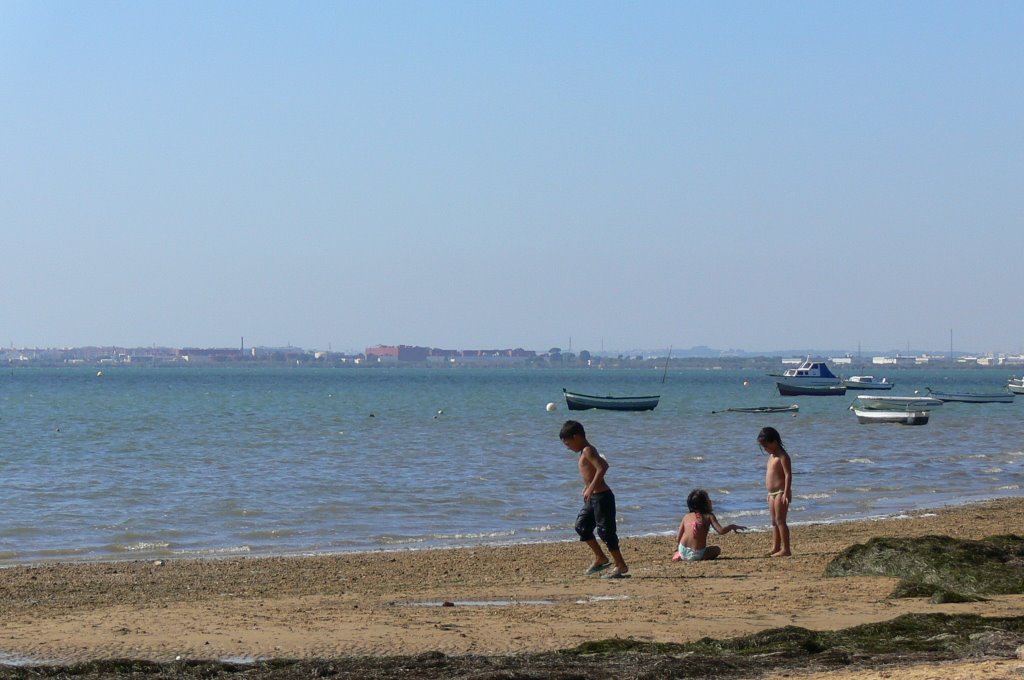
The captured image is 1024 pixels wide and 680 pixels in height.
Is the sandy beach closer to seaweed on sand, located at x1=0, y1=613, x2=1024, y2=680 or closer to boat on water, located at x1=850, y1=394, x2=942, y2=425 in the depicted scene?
seaweed on sand, located at x1=0, y1=613, x2=1024, y2=680

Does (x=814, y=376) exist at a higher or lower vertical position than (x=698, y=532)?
lower

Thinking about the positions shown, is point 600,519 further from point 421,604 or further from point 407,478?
point 407,478

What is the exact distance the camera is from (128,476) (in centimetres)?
2941

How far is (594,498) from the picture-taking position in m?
12.3

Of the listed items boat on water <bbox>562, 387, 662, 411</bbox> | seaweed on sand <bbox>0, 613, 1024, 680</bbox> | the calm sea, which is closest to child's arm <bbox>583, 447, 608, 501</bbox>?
seaweed on sand <bbox>0, 613, 1024, 680</bbox>

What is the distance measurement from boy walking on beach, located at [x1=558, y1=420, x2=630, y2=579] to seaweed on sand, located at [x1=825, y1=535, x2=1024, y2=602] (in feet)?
6.37

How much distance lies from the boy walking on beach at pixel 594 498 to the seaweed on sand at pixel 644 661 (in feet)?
11.1

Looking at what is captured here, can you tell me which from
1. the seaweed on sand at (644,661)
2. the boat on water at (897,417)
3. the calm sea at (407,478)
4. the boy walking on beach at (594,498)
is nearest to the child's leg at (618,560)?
the boy walking on beach at (594,498)

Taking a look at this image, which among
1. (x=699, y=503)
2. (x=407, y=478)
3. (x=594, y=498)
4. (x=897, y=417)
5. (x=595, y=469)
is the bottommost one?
(x=897, y=417)

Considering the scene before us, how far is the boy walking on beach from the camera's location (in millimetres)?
12102

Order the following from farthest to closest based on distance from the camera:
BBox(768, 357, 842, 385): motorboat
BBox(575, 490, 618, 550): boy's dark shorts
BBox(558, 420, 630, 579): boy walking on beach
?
1. BBox(768, 357, 842, 385): motorboat
2. BBox(575, 490, 618, 550): boy's dark shorts
3. BBox(558, 420, 630, 579): boy walking on beach

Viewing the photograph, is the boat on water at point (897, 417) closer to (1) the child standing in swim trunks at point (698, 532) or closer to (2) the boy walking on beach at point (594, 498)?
(1) the child standing in swim trunks at point (698, 532)

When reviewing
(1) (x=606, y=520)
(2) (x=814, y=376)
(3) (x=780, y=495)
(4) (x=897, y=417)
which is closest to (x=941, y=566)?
(3) (x=780, y=495)

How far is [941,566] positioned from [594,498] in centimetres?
308
